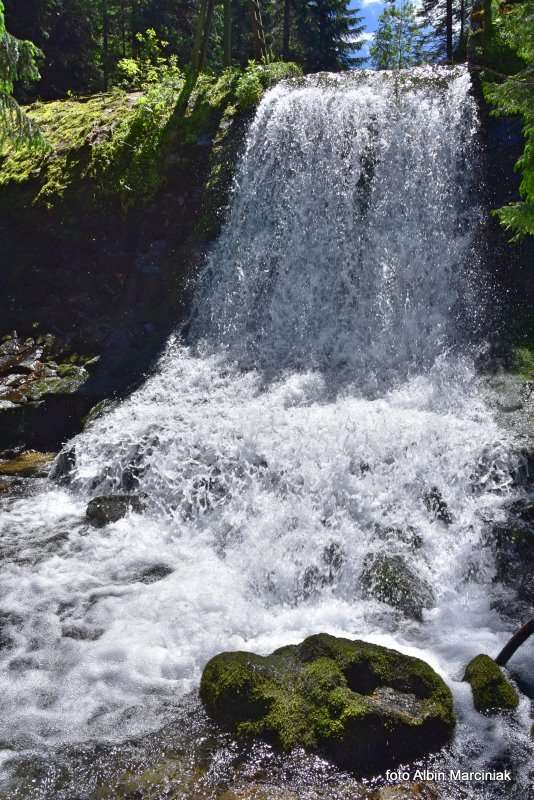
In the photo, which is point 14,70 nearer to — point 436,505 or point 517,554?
point 436,505

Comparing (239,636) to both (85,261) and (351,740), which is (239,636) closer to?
(351,740)

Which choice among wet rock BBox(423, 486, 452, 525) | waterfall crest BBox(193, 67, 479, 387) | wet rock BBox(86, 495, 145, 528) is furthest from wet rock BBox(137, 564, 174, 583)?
waterfall crest BBox(193, 67, 479, 387)

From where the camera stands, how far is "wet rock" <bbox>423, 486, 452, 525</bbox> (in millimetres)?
7305

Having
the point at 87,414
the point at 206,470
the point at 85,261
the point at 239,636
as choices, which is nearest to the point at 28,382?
the point at 87,414

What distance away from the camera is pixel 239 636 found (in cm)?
603

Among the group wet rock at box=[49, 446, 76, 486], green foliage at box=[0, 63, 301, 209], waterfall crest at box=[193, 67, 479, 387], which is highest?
green foliage at box=[0, 63, 301, 209]

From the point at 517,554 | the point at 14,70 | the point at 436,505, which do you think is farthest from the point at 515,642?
the point at 14,70

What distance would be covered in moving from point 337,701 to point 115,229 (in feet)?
40.1

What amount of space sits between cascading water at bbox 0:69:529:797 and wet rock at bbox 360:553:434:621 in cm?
6

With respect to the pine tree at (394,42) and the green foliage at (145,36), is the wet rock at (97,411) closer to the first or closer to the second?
the green foliage at (145,36)

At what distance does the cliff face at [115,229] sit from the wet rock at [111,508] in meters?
3.83

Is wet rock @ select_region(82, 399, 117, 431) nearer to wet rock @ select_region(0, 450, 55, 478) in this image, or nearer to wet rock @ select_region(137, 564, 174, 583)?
wet rock @ select_region(0, 450, 55, 478)

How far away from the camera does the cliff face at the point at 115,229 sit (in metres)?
12.9

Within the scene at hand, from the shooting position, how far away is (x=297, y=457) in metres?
8.34
